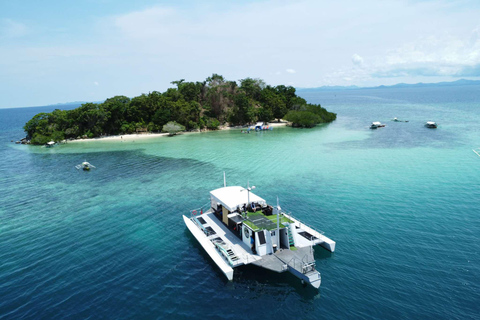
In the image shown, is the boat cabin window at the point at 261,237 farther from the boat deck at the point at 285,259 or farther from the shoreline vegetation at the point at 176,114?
the shoreline vegetation at the point at 176,114

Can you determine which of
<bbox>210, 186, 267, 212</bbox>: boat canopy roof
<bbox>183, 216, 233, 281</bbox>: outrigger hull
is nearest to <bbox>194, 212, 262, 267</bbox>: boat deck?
<bbox>183, 216, 233, 281</bbox>: outrigger hull

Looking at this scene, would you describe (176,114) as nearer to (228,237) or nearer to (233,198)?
(233,198)

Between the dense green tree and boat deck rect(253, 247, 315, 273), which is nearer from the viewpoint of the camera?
boat deck rect(253, 247, 315, 273)

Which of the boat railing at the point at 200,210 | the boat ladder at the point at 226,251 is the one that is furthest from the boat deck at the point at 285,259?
the boat railing at the point at 200,210

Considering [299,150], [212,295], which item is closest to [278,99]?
[299,150]

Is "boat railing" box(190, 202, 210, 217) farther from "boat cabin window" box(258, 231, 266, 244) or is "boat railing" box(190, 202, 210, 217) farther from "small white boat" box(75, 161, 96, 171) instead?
"small white boat" box(75, 161, 96, 171)

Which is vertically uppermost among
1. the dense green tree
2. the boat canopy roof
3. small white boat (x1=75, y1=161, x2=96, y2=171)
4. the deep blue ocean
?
the dense green tree
